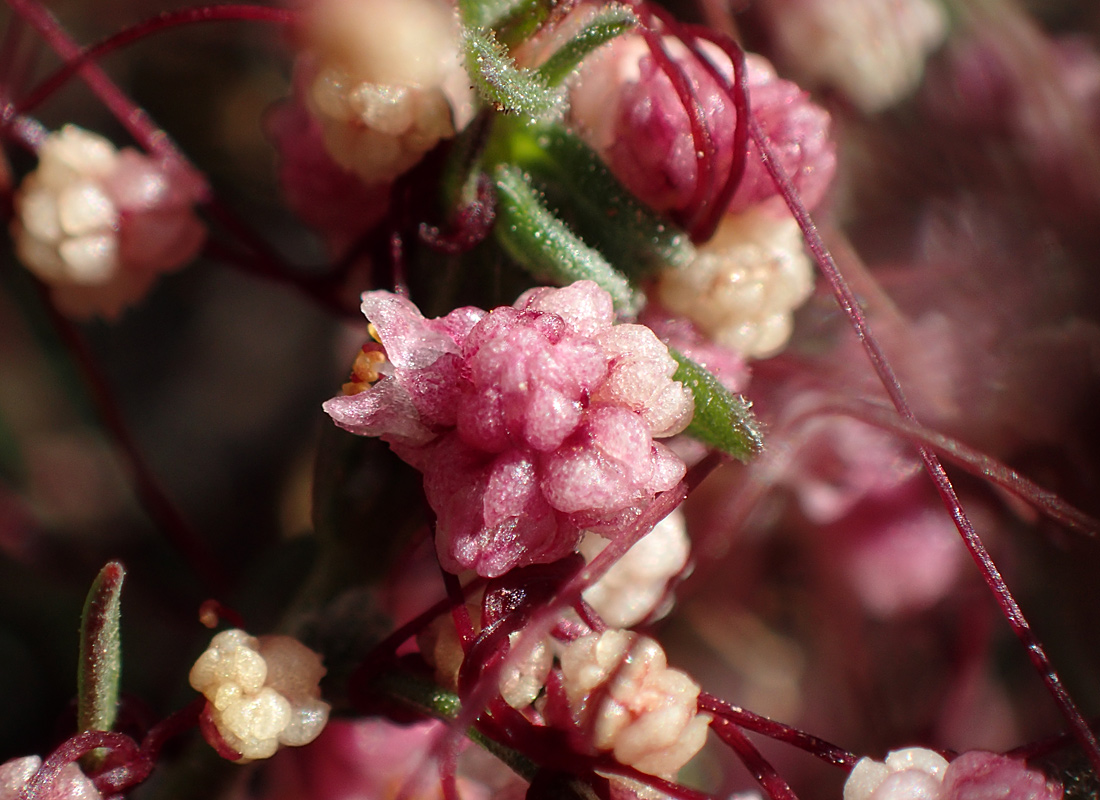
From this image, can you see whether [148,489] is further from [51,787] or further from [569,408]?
Result: [569,408]

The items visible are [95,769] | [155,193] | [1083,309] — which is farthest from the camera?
[1083,309]

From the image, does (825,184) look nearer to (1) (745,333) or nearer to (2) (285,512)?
(1) (745,333)

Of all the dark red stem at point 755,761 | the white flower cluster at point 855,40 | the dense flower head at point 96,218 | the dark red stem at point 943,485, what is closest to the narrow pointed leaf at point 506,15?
the dark red stem at point 943,485

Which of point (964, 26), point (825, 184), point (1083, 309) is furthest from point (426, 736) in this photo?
point (964, 26)

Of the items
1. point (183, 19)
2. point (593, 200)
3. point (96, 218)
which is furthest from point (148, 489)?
point (593, 200)

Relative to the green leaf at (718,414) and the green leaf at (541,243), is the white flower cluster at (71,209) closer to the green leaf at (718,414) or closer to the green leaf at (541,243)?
the green leaf at (541,243)

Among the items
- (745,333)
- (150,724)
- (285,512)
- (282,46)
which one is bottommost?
(285,512)
